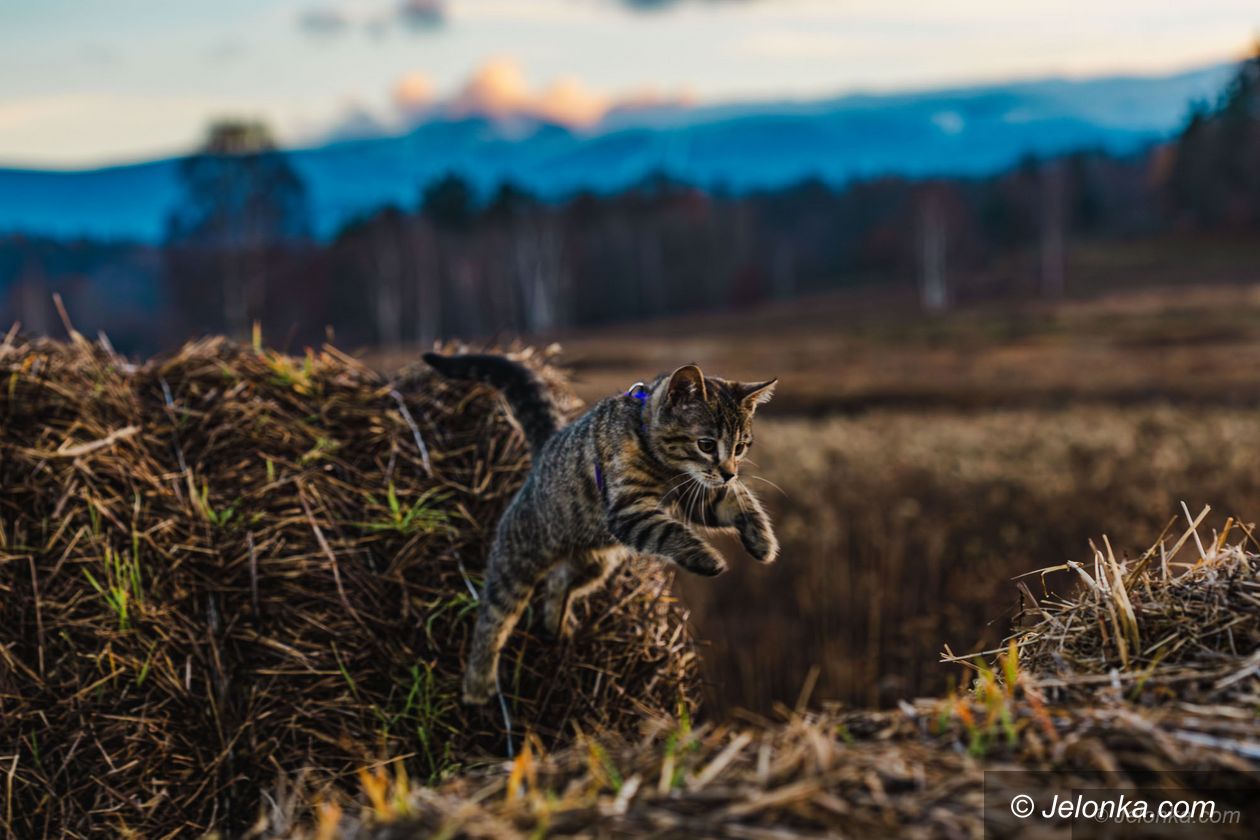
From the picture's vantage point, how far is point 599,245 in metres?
85.6

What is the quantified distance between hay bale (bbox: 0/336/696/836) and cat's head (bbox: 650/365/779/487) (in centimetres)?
116

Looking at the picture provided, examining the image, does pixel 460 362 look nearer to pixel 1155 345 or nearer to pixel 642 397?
pixel 642 397

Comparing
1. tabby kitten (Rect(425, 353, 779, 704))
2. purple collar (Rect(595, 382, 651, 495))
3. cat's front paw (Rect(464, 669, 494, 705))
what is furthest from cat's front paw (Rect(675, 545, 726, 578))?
cat's front paw (Rect(464, 669, 494, 705))

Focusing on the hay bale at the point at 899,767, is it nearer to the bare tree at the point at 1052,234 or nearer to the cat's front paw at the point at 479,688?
the cat's front paw at the point at 479,688

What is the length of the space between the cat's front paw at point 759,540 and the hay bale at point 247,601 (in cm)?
103

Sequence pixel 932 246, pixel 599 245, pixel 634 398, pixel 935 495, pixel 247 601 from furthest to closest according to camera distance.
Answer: pixel 599 245
pixel 932 246
pixel 935 495
pixel 247 601
pixel 634 398

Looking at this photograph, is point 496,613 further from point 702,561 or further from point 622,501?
point 702,561

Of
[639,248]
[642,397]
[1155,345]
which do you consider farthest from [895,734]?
[639,248]

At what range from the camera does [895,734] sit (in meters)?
2.66

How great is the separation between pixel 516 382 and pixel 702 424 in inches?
55.1

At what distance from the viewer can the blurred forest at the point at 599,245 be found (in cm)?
4438

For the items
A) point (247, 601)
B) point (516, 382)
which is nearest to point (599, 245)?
point (516, 382)

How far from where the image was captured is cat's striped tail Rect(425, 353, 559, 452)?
5.26 m

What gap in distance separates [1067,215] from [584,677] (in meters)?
88.8
